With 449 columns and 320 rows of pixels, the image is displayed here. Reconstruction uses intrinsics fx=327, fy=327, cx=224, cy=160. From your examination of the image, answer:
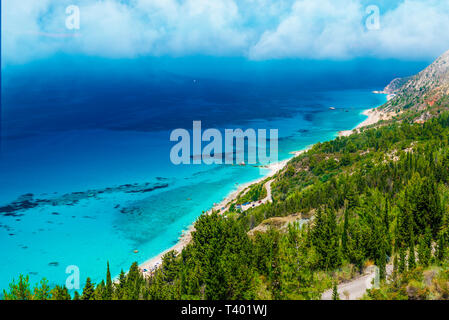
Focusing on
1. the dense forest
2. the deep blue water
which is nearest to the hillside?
the deep blue water

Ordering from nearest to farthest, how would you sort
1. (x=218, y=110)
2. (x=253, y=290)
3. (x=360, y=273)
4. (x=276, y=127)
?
(x=253, y=290) → (x=360, y=273) → (x=276, y=127) → (x=218, y=110)

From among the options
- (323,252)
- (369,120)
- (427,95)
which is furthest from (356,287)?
(369,120)

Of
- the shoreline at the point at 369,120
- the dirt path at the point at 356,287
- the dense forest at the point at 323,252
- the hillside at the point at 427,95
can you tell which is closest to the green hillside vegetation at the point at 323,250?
the dense forest at the point at 323,252

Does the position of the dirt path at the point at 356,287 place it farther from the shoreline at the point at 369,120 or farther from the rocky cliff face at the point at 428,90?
the shoreline at the point at 369,120

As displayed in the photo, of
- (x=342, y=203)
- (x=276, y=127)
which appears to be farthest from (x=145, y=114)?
(x=342, y=203)
